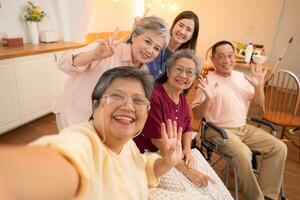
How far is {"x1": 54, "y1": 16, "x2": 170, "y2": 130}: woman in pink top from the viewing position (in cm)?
135

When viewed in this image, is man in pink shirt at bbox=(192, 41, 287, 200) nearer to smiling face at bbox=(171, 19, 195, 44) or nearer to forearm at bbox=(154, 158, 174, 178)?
smiling face at bbox=(171, 19, 195, 44)

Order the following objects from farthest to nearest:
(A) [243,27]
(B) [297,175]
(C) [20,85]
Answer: (A) [243,27]
(C) [20,85]
(B) [297,175]

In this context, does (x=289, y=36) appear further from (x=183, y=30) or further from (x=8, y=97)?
(x=8, y=97)

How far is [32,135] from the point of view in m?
2.74

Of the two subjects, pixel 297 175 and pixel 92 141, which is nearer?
pixel 92 141

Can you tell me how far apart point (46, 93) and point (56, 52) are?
55 cm

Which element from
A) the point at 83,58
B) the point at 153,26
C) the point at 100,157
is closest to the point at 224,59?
the point at 153,26

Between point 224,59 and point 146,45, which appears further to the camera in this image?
point 224,59

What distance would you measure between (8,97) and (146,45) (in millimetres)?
1933

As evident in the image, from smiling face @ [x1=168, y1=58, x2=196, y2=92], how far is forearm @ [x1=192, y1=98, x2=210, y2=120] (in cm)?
39

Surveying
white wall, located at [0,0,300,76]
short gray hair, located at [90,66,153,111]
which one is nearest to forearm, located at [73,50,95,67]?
short gray hair, located at [90,66,153,111]

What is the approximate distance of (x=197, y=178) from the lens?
1.33 metres

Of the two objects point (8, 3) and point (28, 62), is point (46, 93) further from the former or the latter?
point (8, 3)

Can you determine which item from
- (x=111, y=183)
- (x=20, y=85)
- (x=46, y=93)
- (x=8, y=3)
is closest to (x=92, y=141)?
(x=111, y=183)
